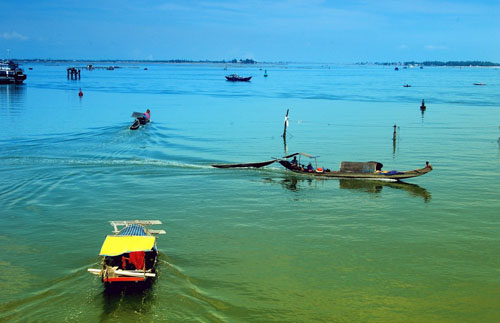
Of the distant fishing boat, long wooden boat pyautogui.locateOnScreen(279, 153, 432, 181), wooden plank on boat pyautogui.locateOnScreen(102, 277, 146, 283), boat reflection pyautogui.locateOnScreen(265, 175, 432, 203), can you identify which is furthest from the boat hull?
the distant fishing boat

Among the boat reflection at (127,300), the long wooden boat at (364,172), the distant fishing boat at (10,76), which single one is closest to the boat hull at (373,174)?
the long wooden boat at (364,172)

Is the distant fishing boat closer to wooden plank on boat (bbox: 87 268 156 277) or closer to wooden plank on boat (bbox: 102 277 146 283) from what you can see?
wooden plank on boat (bbox: 87 268 156 277)

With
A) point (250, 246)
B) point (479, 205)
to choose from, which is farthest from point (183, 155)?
point (479, 205)

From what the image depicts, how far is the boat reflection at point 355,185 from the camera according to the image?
142 ft

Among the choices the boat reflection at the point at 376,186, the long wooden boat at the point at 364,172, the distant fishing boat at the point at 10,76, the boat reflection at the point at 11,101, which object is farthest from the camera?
the distant fishing boat at the point at 10,76

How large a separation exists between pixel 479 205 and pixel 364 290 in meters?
18.8

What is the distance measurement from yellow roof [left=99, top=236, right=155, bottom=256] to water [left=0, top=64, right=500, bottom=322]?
2191 millimetres

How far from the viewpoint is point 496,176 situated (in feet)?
154

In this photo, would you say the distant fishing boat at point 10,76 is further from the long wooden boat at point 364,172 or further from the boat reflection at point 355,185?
the long wooden boat at point 364,172

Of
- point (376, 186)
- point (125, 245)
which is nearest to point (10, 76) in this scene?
point (376, 186)

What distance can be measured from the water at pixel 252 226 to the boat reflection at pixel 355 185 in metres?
0.20

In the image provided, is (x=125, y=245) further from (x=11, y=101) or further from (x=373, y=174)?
(x=11, y=101)

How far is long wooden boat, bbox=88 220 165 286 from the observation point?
2273 centimetres

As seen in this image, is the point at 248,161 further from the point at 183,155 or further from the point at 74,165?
the point at 74,165
